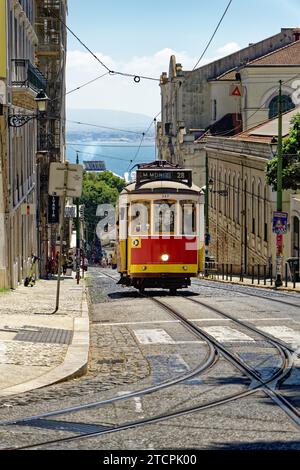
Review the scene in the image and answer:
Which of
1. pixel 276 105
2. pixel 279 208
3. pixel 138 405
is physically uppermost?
pixel 276 105

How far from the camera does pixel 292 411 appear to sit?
37.4ft

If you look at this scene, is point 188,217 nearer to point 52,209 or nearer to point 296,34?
point 52,209

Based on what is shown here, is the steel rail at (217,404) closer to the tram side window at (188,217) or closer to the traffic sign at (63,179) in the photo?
the traffic sign at (63,179)

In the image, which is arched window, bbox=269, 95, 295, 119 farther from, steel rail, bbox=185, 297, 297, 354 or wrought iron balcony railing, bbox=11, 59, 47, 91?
steel rail, bbox=185, 297, 297, 354

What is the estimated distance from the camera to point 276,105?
83000mm

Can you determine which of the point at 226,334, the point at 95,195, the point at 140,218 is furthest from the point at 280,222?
the point at 95,195

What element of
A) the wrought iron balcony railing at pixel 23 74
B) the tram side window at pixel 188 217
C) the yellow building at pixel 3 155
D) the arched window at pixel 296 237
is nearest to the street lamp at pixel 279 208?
the arched window at pixel 296 237

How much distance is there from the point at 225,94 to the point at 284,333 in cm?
7781

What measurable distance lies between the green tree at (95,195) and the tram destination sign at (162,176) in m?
105

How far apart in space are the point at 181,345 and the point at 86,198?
5023 inches

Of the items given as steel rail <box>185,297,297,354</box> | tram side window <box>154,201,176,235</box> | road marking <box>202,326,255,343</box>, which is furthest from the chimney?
road marking <box>202,326,255,343</box>

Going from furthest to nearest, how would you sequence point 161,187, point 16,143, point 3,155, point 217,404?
1. point 16,143
2. point 3,155
3. point 161,187
4. point 217,404

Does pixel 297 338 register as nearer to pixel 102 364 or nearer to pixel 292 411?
pixel 102 364

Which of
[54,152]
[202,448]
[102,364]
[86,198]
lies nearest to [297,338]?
[102,364]
